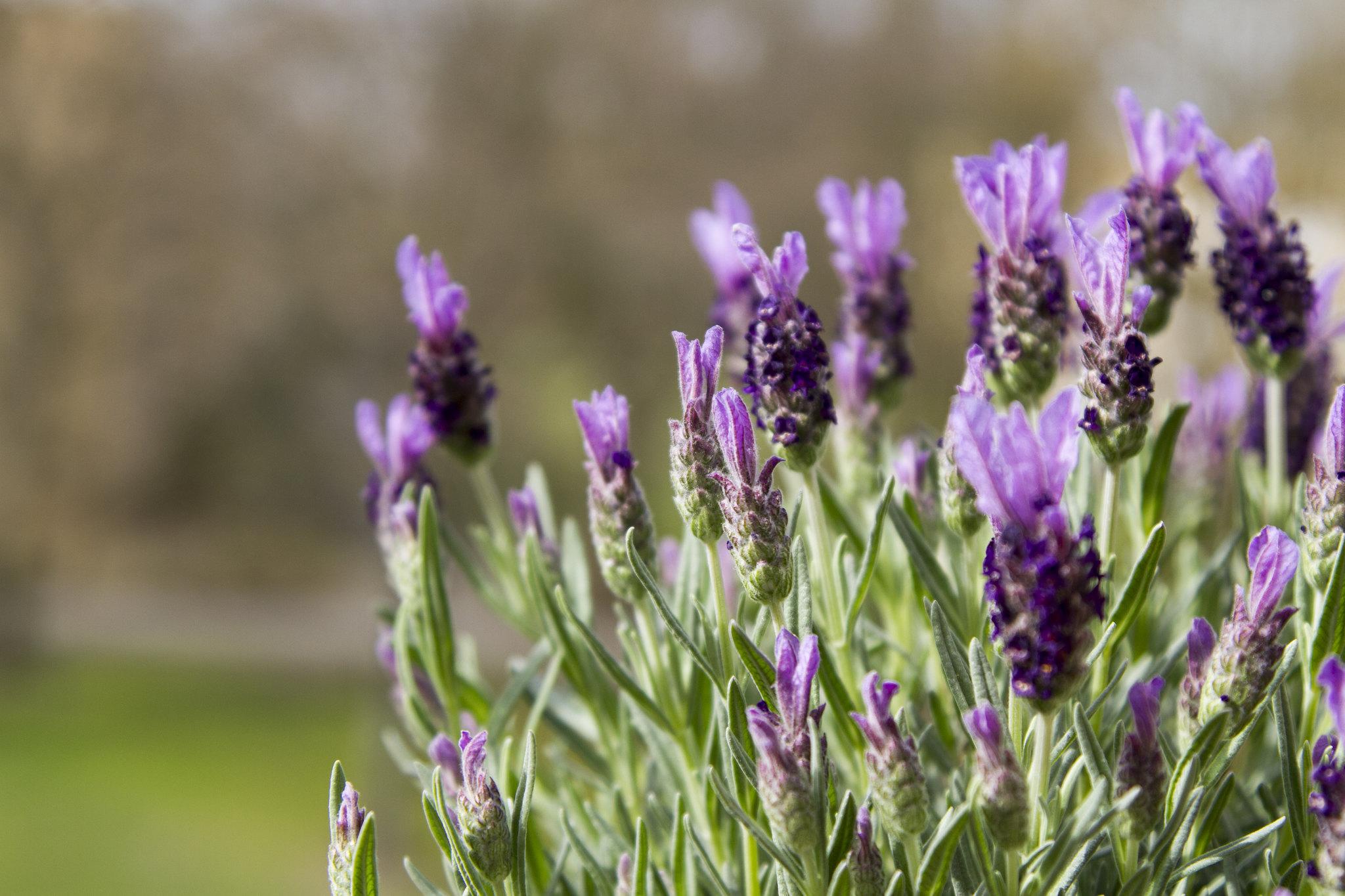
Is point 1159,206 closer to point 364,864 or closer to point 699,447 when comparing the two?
point 699,447

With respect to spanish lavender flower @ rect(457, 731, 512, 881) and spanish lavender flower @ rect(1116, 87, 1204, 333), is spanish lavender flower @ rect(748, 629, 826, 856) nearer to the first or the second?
spanish lavender flower @ rect(457, 731, 512, 881)

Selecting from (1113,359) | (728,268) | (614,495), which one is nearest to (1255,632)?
(1113,359)

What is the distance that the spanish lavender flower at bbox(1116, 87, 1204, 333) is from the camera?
2.69ft

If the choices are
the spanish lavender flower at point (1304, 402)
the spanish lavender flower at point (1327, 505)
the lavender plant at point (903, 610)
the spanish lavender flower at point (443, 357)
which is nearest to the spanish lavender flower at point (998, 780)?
the lavender plant at point (903, 610)

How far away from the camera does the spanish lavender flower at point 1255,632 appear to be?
0.56 metres

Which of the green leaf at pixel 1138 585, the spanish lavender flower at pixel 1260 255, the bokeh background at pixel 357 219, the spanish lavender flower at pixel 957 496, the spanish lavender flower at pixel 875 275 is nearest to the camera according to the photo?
the green leaf at pixel 1138 585

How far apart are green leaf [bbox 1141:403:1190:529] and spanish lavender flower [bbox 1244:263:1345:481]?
0.30 m

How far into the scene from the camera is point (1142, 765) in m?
0.60

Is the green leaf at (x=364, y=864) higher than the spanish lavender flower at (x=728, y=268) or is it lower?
lower

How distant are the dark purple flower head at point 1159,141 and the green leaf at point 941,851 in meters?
0.50

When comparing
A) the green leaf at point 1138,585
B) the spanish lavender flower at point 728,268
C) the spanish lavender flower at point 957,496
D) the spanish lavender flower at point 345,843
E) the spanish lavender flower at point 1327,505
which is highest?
the spanish lavender flower at point 728,268

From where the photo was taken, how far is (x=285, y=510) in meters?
7.58

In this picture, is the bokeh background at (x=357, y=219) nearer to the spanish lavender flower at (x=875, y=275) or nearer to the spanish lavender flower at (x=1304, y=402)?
the spanish lavender flower at (x=1304, y=402)

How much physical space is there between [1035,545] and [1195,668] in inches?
6.9
